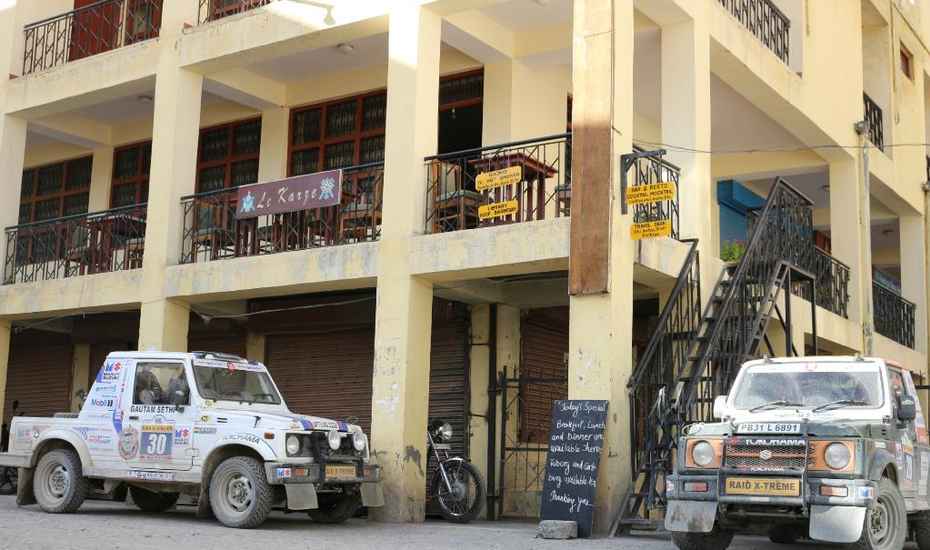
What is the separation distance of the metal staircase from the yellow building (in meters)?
0.10

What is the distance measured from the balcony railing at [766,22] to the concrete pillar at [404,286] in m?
5.03

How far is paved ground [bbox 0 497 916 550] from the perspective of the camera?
10141 mm

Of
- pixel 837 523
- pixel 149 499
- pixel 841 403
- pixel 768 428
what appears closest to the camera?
pixel 837 523

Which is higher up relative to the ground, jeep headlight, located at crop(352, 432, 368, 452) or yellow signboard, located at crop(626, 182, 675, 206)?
yellow signboard, located at crop(626, 182, 675, 206)

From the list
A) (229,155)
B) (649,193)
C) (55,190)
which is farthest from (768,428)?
(55,190)

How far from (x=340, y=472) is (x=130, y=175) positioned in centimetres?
1067

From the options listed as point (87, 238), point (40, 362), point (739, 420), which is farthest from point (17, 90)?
point (739, 420)

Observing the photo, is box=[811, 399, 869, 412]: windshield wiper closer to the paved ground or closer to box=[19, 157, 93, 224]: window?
the paved ground

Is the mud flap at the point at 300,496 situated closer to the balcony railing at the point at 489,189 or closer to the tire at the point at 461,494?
the tire at the point at 461,494

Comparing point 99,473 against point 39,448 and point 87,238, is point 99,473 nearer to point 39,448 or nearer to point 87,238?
point 39,448

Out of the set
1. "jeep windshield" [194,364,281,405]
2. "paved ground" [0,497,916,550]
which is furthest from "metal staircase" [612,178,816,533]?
"jeep windshield" [194,364,281,405]

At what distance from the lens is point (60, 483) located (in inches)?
527

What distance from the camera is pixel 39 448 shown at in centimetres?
1360

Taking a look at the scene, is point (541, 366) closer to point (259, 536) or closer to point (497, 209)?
point (497, 209)
